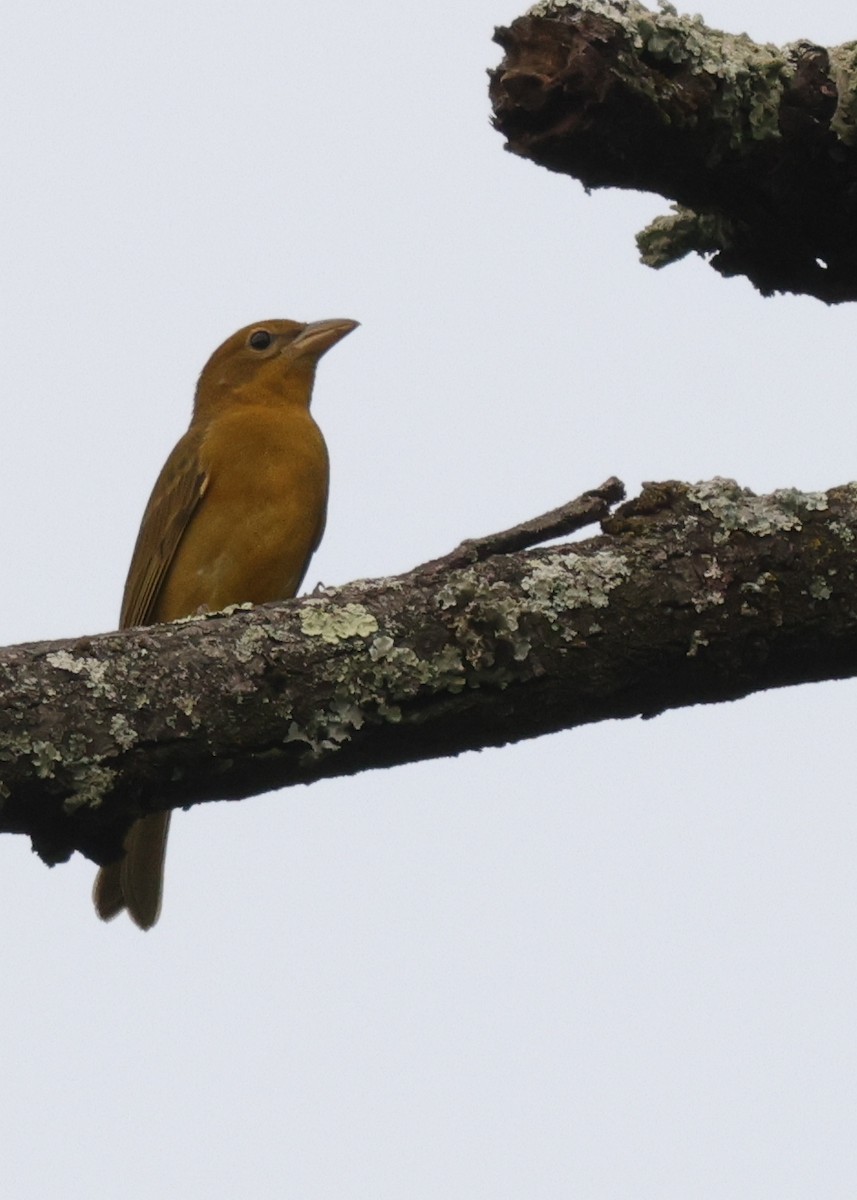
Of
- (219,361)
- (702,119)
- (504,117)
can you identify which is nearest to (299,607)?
(504,117)

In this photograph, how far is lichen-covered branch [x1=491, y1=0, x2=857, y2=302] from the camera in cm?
324

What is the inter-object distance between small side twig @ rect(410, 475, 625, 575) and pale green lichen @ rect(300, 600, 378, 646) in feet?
0.71

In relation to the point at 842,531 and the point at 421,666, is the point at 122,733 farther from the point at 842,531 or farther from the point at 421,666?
the point at 842,531

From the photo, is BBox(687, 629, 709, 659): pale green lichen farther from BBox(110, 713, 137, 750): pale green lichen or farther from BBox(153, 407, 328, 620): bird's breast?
BBox(153, 407, 328, 620): bird's breast

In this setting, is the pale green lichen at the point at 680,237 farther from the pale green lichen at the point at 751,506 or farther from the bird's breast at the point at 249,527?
the bird's breast at the point at 249,527

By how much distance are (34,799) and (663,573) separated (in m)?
1.27

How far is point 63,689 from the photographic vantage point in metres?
3.12

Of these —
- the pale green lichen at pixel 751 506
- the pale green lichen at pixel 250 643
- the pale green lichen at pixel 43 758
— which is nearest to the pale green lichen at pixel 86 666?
the pale green lichen at pixel 43 758

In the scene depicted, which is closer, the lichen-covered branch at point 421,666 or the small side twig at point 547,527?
the lichen-covered branch at point 421,666

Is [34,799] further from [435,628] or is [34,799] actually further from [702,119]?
[702,119]

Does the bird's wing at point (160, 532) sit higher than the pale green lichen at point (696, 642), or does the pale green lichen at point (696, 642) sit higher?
the bird's wing at point (160, 532)

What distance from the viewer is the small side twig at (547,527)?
3469mm

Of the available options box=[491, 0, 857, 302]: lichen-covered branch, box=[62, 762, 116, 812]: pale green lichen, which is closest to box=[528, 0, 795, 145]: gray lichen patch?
box=[491, 0, 857, 302]: lichen-covered branch

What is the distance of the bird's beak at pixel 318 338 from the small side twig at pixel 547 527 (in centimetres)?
393
